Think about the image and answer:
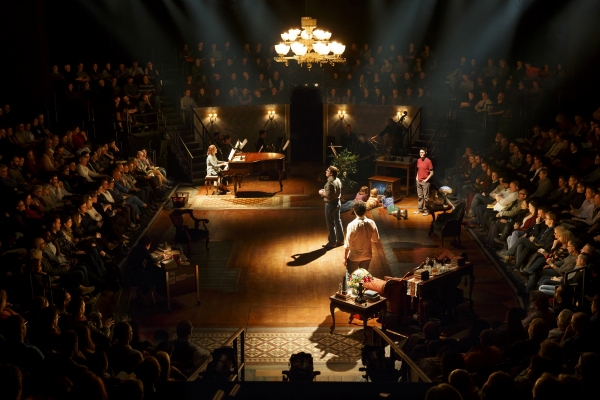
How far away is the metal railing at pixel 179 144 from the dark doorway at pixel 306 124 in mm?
4059

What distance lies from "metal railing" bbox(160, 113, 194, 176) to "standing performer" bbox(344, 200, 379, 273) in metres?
8.89

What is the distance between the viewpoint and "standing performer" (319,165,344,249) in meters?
11.9

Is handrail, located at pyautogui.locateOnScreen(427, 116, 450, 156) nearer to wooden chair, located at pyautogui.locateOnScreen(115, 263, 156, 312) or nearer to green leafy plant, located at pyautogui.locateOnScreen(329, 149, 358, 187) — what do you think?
green leafy plant, located at pyautogui.locateOnScreen(329, 149, 358, 187)

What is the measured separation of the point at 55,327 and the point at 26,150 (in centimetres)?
671

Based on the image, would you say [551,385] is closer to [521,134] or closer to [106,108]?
[521,134]

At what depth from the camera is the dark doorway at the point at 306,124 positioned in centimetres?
2127

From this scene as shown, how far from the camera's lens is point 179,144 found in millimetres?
18562

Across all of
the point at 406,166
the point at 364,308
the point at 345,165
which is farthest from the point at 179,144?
the point at 364,308

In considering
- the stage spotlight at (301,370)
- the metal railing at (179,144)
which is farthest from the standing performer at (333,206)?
the metal railing at (179,144)

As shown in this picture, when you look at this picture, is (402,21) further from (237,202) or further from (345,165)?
(237,202)

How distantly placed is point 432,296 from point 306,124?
1278 cm

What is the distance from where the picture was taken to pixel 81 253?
396 inches

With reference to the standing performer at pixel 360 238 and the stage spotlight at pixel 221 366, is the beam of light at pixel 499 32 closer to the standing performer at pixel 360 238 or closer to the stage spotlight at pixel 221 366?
the standing performer at pixel 360 238

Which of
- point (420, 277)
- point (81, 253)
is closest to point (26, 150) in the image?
point (81, 253)
